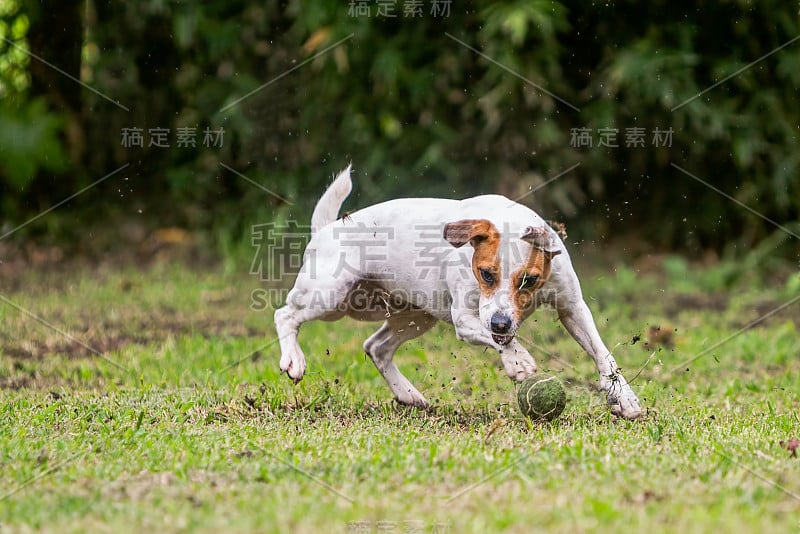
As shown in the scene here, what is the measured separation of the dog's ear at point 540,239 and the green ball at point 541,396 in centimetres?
56

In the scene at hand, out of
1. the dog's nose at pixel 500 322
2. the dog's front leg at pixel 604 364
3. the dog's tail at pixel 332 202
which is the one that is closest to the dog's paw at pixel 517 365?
the dog's nose at pixel 500 322

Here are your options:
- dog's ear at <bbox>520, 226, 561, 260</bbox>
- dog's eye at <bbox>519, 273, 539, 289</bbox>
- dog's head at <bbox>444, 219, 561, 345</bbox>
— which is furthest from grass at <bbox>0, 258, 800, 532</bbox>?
dog's ear at <bbox>520, 226, 561, 260</bbox>

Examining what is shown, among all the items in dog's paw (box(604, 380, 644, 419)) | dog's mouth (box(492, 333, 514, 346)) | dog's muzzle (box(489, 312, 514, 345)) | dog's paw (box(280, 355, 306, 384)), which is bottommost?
dog's paw (box(280, 355, 306, 384))

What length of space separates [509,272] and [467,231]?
30 centimetres

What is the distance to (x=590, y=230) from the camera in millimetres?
11180

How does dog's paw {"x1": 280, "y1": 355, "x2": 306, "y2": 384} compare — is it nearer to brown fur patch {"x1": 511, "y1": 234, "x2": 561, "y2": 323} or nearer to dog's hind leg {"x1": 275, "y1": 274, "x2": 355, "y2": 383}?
dog's hind leg {"x1": 275, "y1": 274, "x2": 355, "y2": 383}

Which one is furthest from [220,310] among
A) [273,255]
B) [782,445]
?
[782,445]

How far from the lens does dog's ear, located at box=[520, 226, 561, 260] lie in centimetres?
476

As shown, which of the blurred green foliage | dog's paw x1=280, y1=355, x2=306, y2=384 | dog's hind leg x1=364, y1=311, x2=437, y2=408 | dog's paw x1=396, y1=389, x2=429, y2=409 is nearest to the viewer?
dog's paw x1=280, y1=355, x2=306, y2=384

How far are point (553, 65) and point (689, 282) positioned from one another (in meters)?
2.41

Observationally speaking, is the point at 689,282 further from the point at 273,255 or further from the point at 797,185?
the point at 273,255

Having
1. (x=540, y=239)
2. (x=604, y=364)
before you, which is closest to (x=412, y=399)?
(x=604, y=364)

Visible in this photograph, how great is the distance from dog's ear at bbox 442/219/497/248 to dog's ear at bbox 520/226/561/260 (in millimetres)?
178

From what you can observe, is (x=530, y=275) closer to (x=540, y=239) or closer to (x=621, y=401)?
(x=540, y=239)
